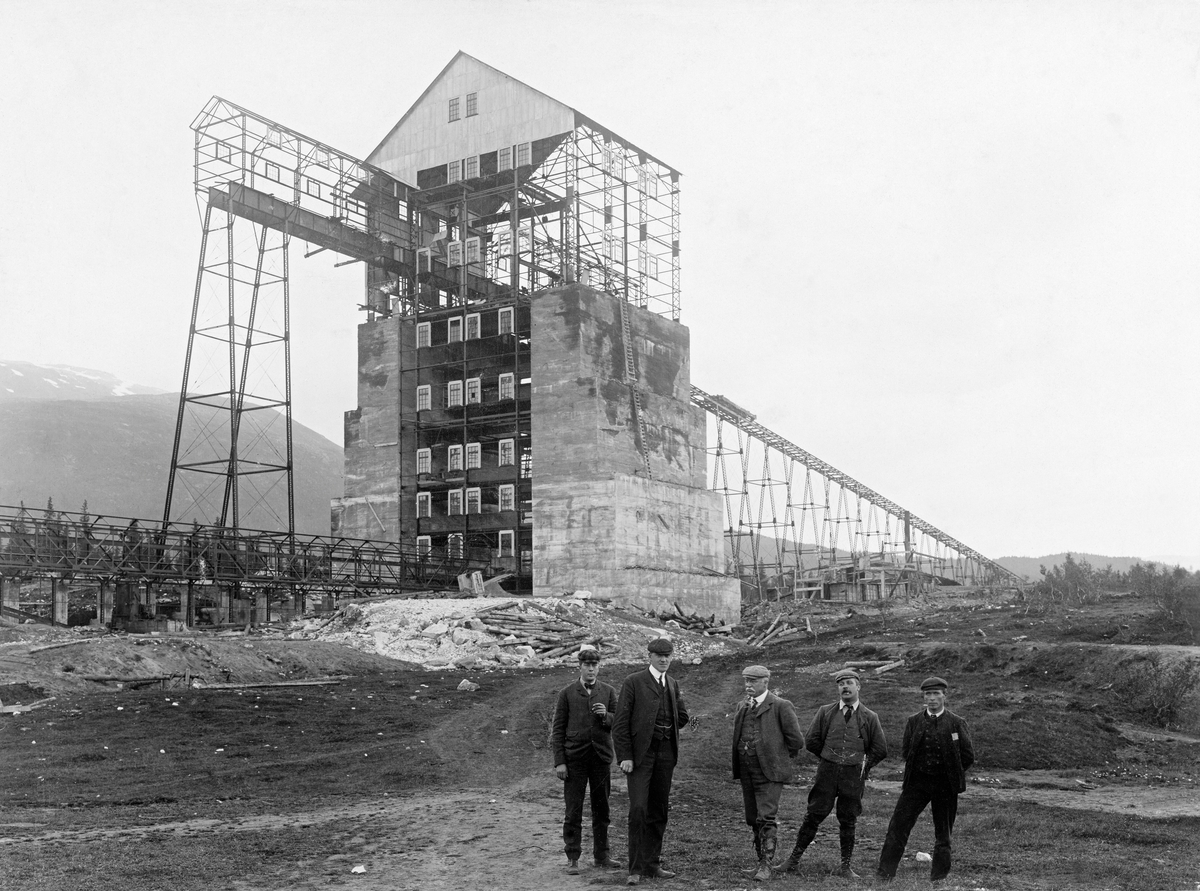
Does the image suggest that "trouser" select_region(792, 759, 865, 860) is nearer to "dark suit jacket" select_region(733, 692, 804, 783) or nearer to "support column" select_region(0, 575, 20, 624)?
"dark suit jacket" select_region(733, 692, 804, 783)

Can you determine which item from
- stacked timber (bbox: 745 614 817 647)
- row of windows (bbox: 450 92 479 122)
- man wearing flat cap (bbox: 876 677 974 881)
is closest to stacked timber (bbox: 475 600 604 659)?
stacked timber (bbox: 745 614 817 647)

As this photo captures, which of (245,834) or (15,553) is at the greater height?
(15,553)

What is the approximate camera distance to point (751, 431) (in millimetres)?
70188

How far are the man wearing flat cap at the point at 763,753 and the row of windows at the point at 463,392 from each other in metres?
45.4

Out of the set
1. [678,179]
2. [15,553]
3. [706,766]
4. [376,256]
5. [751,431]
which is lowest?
[706,766]

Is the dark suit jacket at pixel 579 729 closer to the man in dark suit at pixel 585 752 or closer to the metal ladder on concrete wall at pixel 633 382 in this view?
the man in dark suit at pixel 585 752

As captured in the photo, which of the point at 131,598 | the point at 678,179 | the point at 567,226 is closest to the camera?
the point at 131,598

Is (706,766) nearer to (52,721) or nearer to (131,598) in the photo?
(52,721)

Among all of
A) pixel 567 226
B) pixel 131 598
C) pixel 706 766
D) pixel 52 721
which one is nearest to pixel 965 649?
pixel 706 766

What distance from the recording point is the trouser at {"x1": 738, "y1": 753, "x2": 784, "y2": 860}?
1087cm

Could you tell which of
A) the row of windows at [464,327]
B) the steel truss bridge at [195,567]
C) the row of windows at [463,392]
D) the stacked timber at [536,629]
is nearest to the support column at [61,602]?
the steel truss bridge at [195,567]

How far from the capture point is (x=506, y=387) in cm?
5703

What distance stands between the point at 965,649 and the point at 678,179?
121 ft

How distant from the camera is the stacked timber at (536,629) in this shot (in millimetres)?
38231
